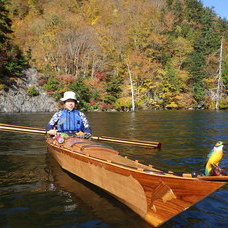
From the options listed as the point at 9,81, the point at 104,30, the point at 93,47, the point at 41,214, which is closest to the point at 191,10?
the point at 104,30

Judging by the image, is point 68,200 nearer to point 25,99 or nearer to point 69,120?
point 69,120

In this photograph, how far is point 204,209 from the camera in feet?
13.4

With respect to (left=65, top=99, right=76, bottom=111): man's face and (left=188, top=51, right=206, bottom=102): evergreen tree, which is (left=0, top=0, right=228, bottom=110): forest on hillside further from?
(left=65, top=99, right=76, bottom=111): man's face

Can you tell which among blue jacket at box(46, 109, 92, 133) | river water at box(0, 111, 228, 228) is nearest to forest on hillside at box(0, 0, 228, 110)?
blue jacket at box(46, 109, 92, 133)

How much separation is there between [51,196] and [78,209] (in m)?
0.77

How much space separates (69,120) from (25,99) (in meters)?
24.8

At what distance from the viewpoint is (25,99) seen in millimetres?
29656

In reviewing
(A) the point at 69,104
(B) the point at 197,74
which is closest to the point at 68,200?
(A) the point at 69,104

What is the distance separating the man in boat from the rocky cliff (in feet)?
74.5

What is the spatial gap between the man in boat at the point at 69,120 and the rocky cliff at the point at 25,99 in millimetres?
22702

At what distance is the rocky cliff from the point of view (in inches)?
1095

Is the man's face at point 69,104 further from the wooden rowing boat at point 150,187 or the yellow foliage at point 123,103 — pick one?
the yellow foliage at point 123,103

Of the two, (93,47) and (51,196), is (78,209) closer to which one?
(51,196)

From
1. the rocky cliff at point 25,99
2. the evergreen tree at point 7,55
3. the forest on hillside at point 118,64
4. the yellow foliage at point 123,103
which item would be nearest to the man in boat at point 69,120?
the rocky cliff at point 25,99
